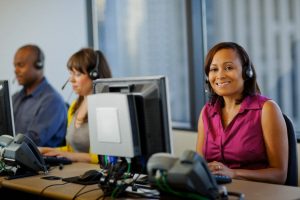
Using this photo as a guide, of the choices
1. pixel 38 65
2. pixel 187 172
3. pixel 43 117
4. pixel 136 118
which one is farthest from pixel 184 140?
pixel 187 172

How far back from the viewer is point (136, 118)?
6.33 feet

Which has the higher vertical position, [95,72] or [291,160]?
[95,72]

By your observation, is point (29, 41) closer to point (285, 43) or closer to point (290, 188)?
point (285, 43)

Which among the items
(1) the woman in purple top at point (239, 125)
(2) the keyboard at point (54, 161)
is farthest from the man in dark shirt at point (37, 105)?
(1) the woman in purple top at point (239, 125)

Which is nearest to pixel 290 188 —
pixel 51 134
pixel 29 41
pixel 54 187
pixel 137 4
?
pixel 54 187

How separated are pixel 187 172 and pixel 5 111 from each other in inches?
51.9

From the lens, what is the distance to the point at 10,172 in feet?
8.50

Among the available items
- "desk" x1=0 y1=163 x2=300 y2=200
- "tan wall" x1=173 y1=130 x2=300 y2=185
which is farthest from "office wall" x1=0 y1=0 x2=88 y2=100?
"desk" x1=0 y1=163 x2=300 y2=200

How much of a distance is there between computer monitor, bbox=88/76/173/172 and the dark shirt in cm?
154

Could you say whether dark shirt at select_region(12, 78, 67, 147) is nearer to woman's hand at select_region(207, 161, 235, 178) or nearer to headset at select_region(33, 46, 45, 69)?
headset at select_region(33, 46, 45, 69)

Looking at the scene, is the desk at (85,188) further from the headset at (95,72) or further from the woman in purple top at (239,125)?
the headset at (95,72)

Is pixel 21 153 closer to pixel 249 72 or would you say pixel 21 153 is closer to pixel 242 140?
A: pixel 242 140

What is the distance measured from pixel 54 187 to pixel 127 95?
591 millimetres

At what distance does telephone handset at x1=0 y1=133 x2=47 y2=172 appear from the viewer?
245 cm
